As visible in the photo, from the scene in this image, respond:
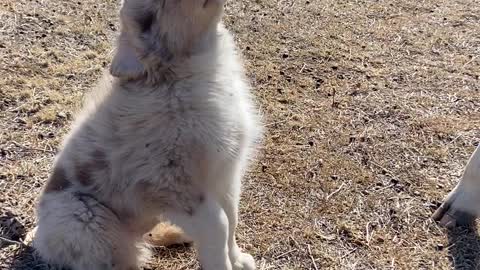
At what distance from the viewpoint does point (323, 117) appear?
4480mm

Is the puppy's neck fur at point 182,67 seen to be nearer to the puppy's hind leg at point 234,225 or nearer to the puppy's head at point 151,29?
the puppy's head at point 151,29

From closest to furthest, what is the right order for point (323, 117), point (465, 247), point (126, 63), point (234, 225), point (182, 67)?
point (126, 63) → point (182, 67) → point (234, 225) → point (465, 247) → point (323, 117)

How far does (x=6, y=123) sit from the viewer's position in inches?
165

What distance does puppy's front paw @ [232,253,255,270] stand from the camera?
3.11 m

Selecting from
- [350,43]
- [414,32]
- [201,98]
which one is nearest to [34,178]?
[201,98]

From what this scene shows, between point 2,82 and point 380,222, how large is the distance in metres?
3.03

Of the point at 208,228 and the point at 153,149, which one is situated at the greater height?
the point at 153,149

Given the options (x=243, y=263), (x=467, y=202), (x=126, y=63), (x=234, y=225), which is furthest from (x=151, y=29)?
(x=467, y=202)

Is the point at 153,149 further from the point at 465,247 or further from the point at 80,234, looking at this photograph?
the point at 465,247

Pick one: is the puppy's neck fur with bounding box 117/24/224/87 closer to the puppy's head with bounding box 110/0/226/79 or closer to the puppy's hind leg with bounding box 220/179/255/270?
the puppy's head with bounding box 110/0/226/79

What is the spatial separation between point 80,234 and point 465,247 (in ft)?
6.95

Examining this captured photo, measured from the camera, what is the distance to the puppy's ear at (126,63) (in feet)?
8.61

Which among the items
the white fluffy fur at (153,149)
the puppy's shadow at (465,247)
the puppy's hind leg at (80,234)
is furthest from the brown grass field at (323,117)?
the white fluffy fur at (153,149)

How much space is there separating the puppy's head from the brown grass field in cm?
119
